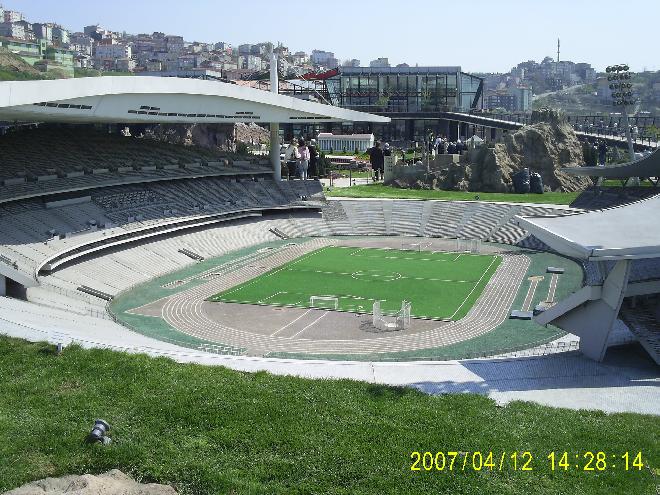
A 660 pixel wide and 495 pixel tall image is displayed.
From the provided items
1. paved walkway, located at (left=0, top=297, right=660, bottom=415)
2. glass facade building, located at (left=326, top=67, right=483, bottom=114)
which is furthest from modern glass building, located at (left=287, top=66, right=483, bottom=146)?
paved walkway, located at (left=0, top=297, right=660, bottom=415)

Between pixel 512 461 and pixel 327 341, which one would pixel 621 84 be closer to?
pixel 327 341

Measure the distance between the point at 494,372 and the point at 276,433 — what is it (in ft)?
30.6

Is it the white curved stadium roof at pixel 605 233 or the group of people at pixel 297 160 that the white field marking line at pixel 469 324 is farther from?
the group of people at pixel 297 160

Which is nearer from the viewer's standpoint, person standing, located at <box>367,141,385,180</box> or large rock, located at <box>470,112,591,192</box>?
large rock, located at <box>470,112,591,192</box>

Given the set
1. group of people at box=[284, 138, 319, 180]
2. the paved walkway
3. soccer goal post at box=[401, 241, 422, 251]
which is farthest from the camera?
group of people at box=[284, 138, 319, 180]

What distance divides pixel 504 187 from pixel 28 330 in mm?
50809

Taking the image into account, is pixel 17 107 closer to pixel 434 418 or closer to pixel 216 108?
pixel 216 108

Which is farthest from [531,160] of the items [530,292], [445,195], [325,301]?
[325,301]

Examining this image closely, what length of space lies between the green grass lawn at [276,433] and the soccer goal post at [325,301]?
1522 cm

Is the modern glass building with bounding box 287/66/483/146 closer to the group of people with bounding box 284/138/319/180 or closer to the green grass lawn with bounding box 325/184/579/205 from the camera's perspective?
the group of people with bounding box 284/138/319/180

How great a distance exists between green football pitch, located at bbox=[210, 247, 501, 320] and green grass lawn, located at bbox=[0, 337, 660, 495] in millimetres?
16065

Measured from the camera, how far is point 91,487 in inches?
621

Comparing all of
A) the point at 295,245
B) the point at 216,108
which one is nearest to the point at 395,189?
the point at 295,245

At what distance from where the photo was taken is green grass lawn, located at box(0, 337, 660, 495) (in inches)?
649
